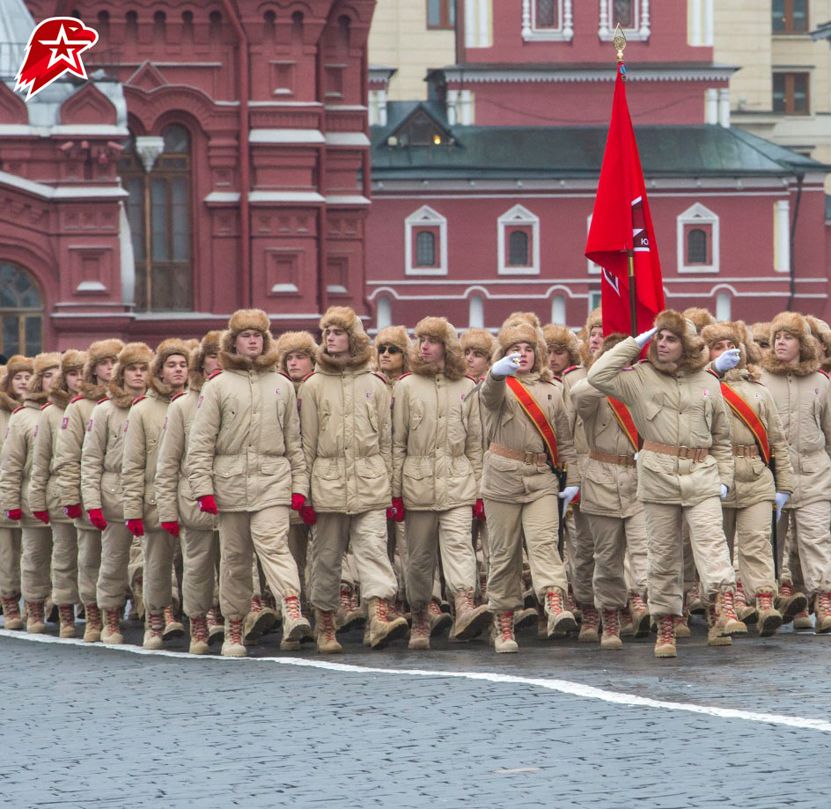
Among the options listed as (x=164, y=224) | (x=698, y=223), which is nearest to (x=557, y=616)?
(x=164, y=224)

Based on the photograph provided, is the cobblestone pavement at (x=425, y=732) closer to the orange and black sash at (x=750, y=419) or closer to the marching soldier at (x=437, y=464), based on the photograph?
the marching soldier at (x=437, y=464)

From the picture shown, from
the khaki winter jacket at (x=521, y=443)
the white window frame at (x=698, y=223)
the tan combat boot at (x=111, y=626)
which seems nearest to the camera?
the khaki winter jacket at (x=521, y=443)

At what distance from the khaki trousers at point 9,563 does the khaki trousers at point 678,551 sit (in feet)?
21.0

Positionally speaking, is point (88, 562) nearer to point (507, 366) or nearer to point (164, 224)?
point (507, 366)

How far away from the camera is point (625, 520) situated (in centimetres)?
1388

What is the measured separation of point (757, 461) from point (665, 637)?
1971 mm

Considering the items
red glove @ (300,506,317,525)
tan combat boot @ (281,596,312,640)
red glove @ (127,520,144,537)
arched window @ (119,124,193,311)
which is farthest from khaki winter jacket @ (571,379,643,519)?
arched window @ (119,124,193,311)

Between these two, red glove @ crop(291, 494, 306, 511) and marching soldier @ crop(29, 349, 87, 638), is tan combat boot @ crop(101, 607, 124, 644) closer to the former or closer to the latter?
marching soldier @ crop(29, 349, 87, 638)

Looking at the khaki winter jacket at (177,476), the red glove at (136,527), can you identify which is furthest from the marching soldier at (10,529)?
the khaki winter jacket at (177,476)

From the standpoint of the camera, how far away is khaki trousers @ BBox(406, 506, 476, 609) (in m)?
14.2

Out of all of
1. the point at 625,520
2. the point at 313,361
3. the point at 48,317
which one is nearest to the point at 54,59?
the point at 48,317

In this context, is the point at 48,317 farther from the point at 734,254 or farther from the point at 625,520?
the point at 734,254

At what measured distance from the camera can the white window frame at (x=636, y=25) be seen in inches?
2635

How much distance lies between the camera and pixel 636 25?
221 ft
